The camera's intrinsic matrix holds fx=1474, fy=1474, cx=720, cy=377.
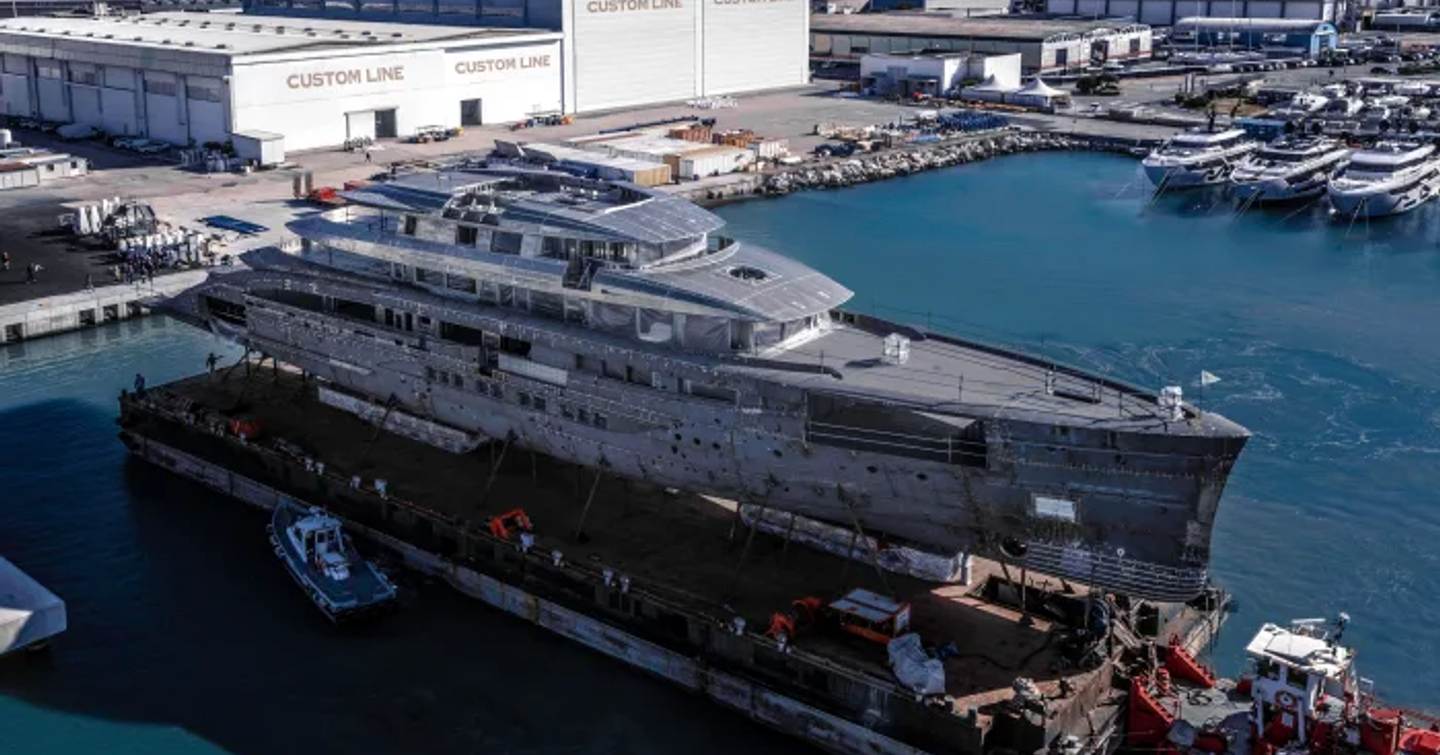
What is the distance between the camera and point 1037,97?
106 m

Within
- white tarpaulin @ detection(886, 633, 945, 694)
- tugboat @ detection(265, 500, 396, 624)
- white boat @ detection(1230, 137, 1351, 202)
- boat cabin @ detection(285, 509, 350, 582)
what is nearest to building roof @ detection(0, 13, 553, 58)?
white boat @ detection(1230, 137, 1351, 202)

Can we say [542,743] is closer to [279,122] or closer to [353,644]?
[353,644]

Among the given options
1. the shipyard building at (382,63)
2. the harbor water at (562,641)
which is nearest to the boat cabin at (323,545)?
the harbor water at (562,641)

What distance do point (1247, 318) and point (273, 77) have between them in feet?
176

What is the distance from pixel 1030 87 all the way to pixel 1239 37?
4147cm

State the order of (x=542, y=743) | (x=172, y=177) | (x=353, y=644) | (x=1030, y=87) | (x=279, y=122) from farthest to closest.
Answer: (x=1030, y=87)
(x=279, y=122)
(x=172, y=177)
(x=353, y=644)
(x=542, y=743)

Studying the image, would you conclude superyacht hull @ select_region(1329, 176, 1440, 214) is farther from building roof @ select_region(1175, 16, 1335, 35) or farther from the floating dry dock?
building roof @ select_region(1175, 16, 1335, 35)

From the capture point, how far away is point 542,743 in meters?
26.5

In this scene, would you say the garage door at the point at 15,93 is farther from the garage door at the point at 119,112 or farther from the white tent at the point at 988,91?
the white tent at the point at 988,91

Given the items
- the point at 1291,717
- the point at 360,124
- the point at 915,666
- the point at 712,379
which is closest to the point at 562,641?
the point at 712,379

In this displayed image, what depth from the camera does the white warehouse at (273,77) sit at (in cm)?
8119

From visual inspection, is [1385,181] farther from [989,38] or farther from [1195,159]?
[989,38]

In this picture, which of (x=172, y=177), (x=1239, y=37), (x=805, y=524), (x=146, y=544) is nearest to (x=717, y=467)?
(x=805, y=524)

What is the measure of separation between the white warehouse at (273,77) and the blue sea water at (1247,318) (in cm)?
2519
